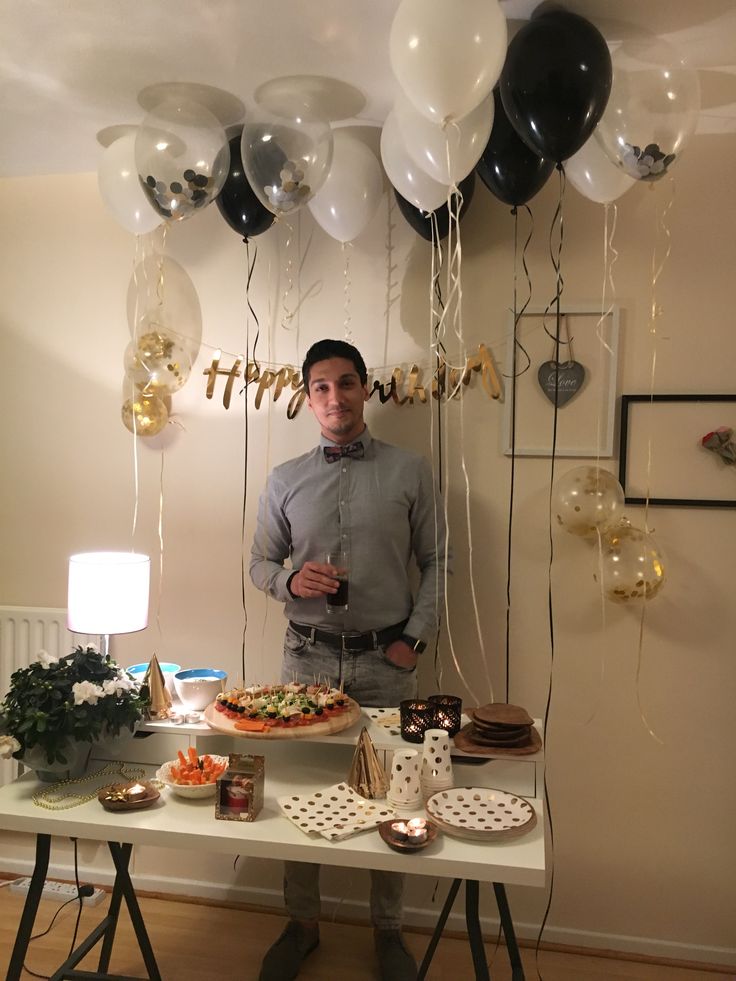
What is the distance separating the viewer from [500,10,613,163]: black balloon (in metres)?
1.73

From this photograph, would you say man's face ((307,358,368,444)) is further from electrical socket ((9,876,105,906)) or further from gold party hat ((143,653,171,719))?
electrical socket ((9,876,105,906))

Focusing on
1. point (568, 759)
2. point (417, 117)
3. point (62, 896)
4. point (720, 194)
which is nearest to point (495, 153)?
point (417, 117)

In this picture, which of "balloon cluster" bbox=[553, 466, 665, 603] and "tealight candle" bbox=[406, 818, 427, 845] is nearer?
"tealight candle" bbox=[406, 818, 427, 845]

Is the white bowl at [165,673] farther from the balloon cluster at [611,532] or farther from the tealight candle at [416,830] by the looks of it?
the balloon cluster at [611,532]

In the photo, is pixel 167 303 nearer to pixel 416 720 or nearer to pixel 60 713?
pixel 60 713

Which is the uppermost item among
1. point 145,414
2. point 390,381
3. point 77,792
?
point 390,381

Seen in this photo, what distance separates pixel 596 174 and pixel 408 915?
7.39 feet

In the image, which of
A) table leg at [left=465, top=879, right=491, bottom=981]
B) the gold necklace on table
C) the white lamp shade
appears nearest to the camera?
table leg at [left=465, top=879, right=491, bottom=981]

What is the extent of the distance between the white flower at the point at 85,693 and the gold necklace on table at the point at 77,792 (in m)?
0.19

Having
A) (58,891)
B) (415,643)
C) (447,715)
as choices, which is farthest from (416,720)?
(58,891)

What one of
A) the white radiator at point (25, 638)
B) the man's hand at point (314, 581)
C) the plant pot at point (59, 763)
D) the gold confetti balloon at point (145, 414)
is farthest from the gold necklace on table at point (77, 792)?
the gold confetti balloon at point (145, 414)

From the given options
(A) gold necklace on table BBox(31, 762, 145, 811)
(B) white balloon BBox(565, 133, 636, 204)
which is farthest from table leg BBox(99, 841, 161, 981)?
(B) white balloon BBox(565, 133, 636, 204)

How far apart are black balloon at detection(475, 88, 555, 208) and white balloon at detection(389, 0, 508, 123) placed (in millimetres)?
369

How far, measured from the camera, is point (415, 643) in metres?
2.24
